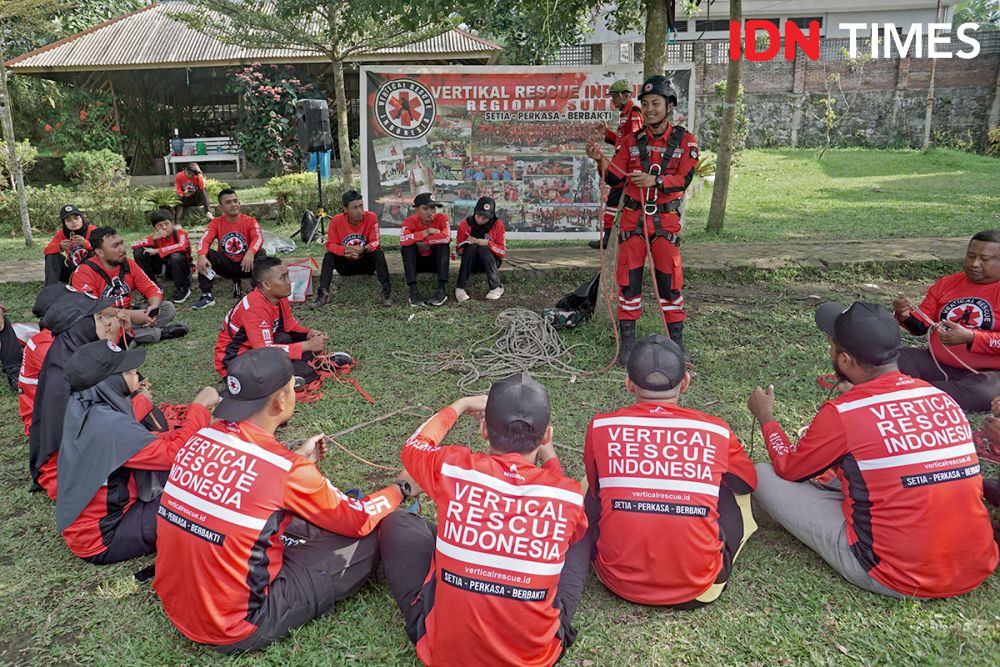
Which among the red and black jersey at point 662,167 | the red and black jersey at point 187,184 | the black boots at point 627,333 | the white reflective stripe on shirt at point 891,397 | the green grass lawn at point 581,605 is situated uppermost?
the red and black jersey at point 662,167

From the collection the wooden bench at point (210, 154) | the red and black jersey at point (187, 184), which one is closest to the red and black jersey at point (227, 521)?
the red and black jersey at point (187, 184)

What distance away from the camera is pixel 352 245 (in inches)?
283

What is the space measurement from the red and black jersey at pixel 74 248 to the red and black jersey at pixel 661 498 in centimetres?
667

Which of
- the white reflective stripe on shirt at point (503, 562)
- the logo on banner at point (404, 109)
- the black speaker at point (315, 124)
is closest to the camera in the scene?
the white reflective stripe on shirt at point (503, 562)

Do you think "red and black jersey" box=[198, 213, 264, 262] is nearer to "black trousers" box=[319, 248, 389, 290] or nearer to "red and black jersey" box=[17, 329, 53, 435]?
"black trousers" box=[319, 248, 389, 290]

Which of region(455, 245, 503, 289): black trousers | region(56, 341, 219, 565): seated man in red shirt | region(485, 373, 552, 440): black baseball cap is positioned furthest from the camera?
region(455, 245, 503, 289): black trousers

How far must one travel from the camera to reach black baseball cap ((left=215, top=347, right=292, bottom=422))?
2.48m

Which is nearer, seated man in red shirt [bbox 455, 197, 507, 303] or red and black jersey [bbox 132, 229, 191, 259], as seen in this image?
seated man in red shirt [bbox 455, 197, 507, 303]

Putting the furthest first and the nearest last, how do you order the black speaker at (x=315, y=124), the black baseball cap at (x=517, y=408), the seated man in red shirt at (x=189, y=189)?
1. the seated man in red shirt at (x=189, y=189)
2. the black speaker at (x=315, y=124)
3. the black baseball cap at (x=517, y=408)

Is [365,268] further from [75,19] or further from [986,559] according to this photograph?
[75,19]

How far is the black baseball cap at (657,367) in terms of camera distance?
9.00ft

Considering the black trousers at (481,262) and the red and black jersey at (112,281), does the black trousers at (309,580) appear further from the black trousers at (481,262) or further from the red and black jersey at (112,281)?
the black trousers at (481,262)

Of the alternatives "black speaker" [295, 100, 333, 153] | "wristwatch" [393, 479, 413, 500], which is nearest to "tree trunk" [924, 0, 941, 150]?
"black speaker" [295, 100, 333, 153]

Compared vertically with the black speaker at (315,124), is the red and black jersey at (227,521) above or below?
below
